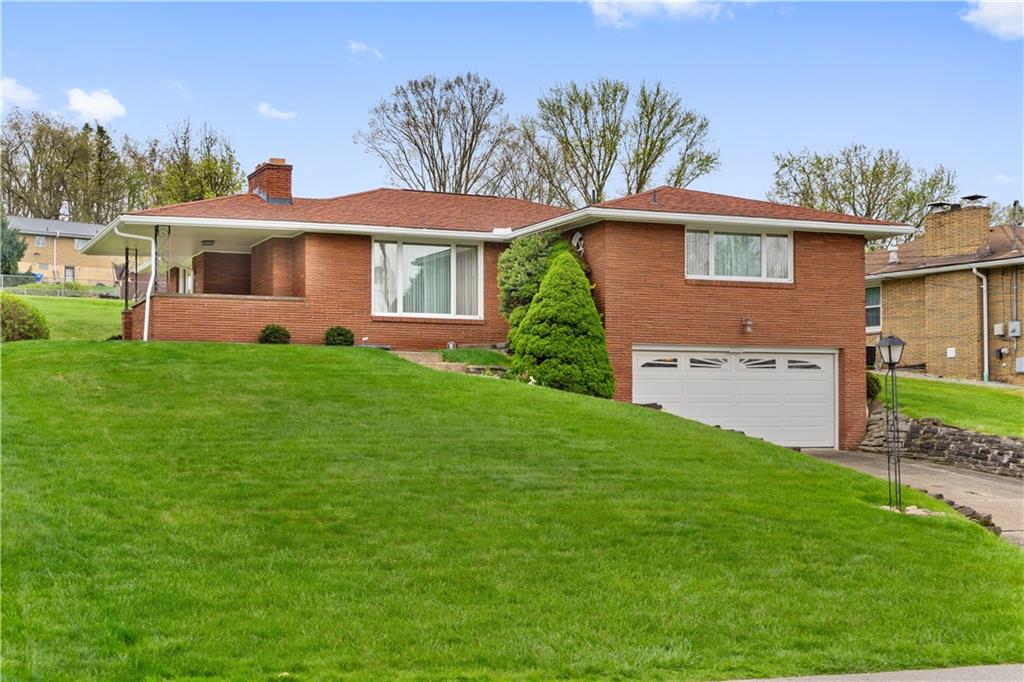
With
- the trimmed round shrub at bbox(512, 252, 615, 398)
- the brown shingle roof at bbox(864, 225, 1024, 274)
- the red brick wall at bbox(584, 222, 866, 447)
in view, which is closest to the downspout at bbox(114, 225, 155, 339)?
the trimmed round shrub at bbox(512, 252, 615, 398)

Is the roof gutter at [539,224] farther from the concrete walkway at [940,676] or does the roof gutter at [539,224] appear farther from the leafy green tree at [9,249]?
the leafy green tree at [9,249]

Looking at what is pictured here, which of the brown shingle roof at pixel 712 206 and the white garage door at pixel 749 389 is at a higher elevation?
the brown shingle roof at pixel 712 206

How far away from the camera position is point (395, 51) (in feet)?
80.6

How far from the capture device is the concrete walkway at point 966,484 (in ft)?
50.8

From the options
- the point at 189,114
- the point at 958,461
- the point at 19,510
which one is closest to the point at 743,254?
the point at 958,461

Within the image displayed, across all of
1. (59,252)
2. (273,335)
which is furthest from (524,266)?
(59,252)

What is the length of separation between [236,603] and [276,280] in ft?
54.8

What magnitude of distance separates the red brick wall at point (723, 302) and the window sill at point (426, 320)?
10.7ft

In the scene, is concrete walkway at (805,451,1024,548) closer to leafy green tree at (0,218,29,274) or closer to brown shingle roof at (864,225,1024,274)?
brown shingle roof at (864,225,1024,274)

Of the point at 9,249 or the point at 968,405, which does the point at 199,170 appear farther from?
the point at 968,405

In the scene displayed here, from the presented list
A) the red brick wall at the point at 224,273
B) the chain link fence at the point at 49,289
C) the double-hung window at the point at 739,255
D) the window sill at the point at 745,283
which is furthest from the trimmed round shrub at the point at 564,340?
the chain link fence at the point at 49,289

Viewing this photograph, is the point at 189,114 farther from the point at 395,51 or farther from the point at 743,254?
the point at 743,254

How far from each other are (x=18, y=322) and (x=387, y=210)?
27.2 feet

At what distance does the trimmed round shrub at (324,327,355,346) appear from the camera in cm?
2298
